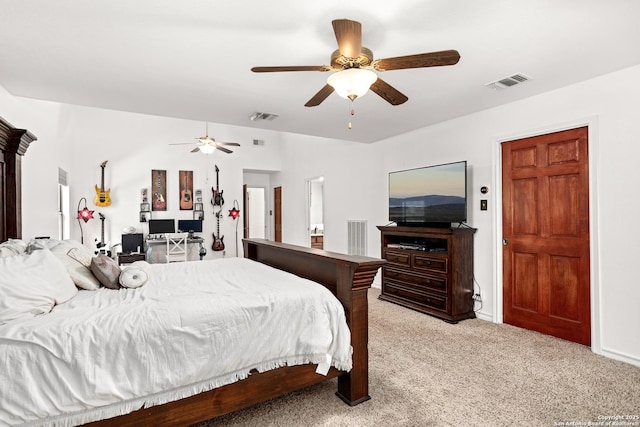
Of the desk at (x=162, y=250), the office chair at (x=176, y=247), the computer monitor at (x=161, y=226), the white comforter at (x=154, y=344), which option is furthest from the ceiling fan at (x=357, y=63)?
the computer monitor at (x=161, y=226)

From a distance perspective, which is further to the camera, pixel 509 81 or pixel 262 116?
pixel 262 116

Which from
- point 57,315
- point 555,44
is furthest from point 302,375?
point 555,44

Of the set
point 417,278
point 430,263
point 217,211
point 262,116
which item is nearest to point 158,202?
point 217,211

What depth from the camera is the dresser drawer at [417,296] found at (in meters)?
3.92

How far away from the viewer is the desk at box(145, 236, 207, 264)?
6.64 m

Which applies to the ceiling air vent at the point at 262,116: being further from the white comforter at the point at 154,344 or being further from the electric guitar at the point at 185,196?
the electric guitar at the point at 185,196

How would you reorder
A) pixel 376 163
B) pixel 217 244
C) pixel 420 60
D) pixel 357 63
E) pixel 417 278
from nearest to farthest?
pixel 420 60, pixel 357 63, pixel 417 278, pixel 376 163, pixel 217 244

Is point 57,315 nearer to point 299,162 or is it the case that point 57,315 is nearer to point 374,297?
point 374,297

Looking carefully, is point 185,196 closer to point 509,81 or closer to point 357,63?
point 357,63

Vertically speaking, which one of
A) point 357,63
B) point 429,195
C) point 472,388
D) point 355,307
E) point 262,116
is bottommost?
point 472,388

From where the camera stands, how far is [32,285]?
5.57 ft

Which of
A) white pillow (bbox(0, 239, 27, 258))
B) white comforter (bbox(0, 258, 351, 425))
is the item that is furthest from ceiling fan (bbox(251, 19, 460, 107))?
white pillow (bbox(0, 239, 27, 258))

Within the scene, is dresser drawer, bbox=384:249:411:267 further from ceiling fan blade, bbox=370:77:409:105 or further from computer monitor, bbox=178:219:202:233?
computer monitor, bbox=178:219:202:233

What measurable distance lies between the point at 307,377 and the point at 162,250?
563 cm
